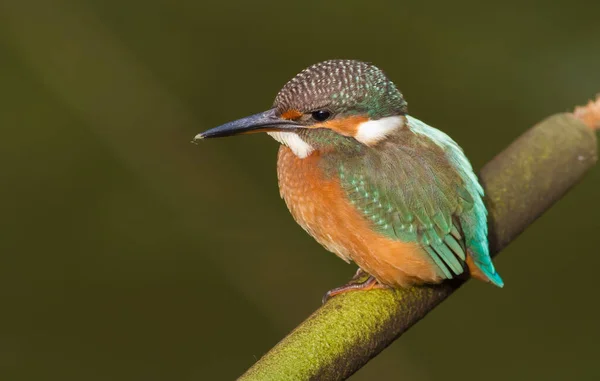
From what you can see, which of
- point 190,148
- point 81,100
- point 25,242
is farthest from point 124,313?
point 81,100

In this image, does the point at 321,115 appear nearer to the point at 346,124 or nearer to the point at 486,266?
the point at 346,124

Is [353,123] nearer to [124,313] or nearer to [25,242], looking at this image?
[124,313]

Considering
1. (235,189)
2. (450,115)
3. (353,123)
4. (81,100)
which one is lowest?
(450,115)

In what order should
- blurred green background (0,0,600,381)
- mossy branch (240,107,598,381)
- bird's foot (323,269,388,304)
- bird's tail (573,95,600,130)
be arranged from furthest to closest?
blurred green background (0,0,600,381) < bird's tail (573,95,600,130) < bird's foot (323,269,388,304) < mossy branch (240,107,598,381)

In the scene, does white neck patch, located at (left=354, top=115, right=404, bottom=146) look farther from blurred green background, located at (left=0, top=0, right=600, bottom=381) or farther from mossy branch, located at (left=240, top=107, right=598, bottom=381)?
blurred green background, located at (left=0, top=0, right=600, bottom=381)

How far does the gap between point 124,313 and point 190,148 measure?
707mm

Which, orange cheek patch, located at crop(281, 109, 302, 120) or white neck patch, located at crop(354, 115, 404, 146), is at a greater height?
orange cheek patch, located at crop(281, 109, 302, 120)

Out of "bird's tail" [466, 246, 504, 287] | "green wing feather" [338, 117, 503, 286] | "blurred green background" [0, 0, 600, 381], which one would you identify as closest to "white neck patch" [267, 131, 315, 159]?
"green wing feather" [338, 117, 503, 286]

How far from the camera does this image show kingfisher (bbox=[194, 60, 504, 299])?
235 centimetres

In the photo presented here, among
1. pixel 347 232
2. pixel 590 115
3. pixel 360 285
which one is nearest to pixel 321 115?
pixel 347 232

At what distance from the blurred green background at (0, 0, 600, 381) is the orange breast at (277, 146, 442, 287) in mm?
697

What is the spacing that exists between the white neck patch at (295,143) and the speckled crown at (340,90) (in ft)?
0.28

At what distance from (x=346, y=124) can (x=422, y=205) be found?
0.91ft

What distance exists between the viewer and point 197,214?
3359 millimetres
